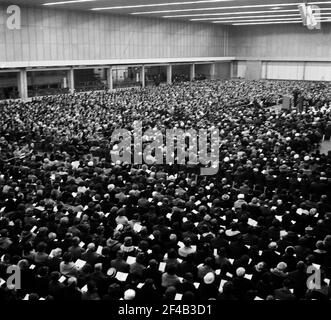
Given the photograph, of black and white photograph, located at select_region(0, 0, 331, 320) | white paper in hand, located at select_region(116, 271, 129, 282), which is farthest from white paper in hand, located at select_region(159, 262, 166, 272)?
white paper in hand, located at select_region(116, 271, 129, 282)

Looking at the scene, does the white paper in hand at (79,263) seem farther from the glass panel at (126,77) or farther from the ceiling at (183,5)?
the glass panel at (126,77)

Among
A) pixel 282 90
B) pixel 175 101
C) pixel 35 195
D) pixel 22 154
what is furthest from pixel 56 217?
pixel 282 90

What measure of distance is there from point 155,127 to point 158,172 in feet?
23.4

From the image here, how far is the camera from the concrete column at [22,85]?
109ft

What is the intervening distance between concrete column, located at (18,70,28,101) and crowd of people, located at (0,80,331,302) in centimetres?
1577

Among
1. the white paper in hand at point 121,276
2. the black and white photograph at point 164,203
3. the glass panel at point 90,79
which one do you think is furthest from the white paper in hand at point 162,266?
the glass panel at point 90,79

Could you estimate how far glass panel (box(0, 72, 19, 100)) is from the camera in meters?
32.9

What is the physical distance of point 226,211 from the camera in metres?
9.77

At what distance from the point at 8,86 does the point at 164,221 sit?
28.5 metres

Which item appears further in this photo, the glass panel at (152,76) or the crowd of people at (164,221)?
the glass panel at (152,76)

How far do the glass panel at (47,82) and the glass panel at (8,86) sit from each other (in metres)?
1.57

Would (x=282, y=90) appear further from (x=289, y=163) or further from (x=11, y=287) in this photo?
(x=11, y=287)

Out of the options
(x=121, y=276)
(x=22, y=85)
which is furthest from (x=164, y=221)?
(x=22, y=85)

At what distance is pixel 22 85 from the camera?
109 feet
